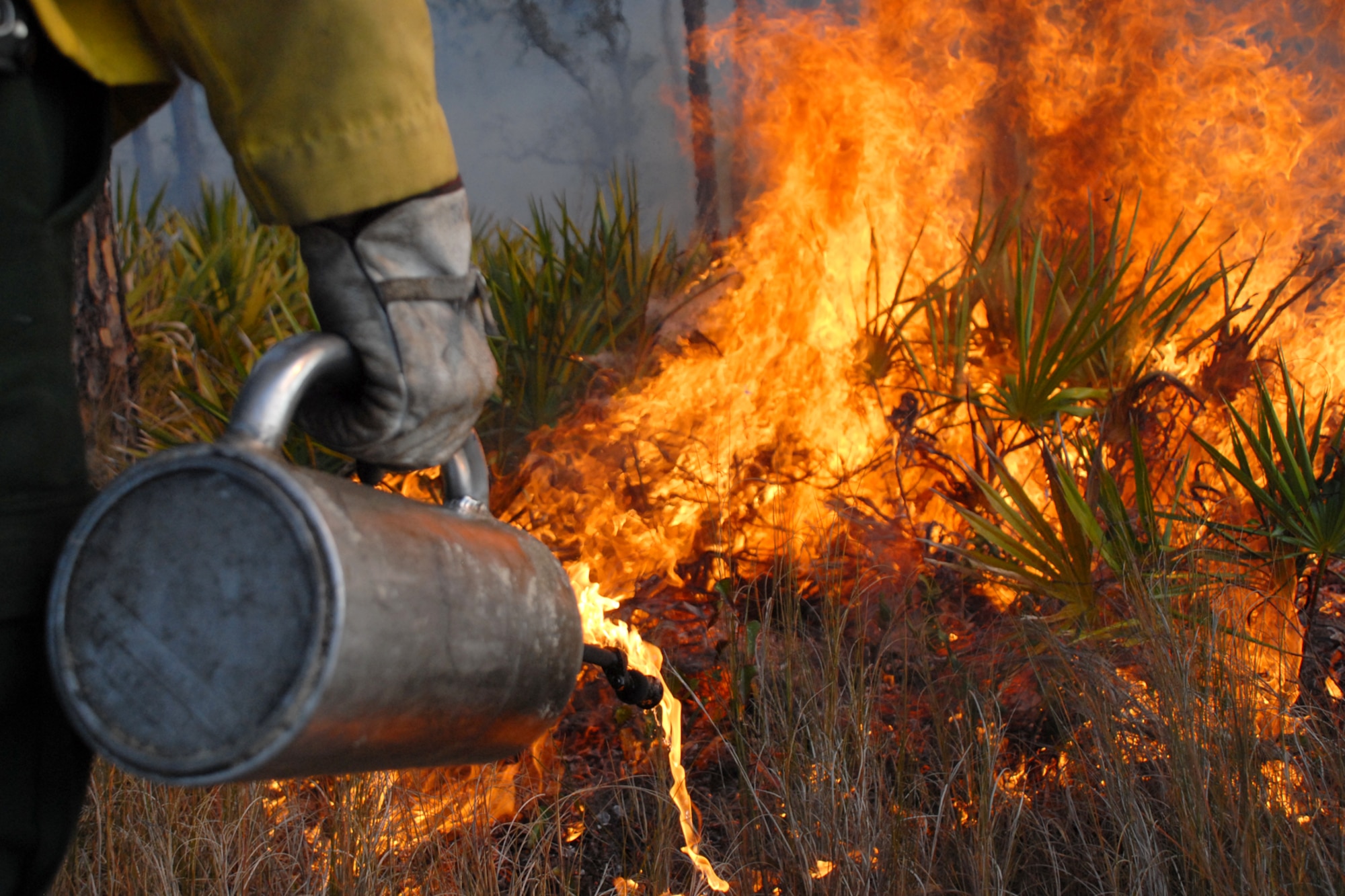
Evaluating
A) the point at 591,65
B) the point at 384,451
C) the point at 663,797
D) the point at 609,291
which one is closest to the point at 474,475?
the point at 384,451

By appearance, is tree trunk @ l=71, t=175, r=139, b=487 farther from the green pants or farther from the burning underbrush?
the green pants

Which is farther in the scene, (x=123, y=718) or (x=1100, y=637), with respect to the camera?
(x=1100, y=637)

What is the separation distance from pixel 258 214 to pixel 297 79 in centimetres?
15

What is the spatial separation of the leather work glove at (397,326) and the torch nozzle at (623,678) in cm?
47

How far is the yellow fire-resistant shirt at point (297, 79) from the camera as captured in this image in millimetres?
921

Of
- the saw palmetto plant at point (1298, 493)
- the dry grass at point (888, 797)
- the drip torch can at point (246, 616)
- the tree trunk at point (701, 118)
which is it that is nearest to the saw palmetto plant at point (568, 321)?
the dry grass at point (888, 797)

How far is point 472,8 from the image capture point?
771 cm

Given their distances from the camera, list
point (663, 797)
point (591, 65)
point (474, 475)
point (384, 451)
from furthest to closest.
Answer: point (591, 65), point (663, 797), point (474, 475), point (384, 451)

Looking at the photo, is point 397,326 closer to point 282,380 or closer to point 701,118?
point 282,380

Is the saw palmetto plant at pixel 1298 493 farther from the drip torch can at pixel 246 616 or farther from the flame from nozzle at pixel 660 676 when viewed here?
the drip torch can at pixel 246 616

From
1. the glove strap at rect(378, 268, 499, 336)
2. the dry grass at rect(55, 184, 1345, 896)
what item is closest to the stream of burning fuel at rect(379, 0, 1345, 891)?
the dry grass at rect(55, 184, 1345, 896)

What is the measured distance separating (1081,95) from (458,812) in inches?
158

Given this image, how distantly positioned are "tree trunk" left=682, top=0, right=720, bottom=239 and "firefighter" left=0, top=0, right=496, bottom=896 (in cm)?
600

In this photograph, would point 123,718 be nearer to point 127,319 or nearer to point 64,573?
point 64,573
